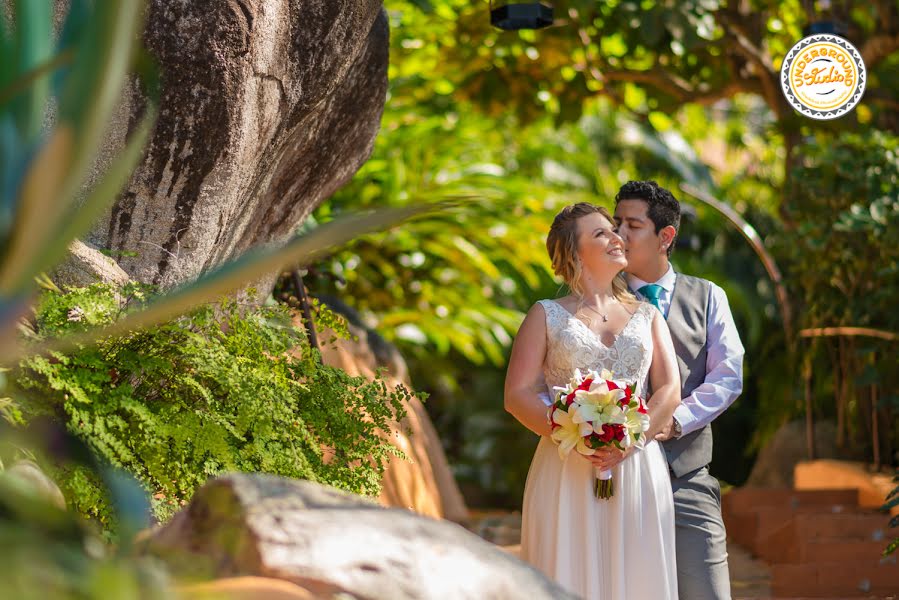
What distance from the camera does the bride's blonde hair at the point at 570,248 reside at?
4094mm

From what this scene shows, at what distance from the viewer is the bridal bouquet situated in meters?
3.63

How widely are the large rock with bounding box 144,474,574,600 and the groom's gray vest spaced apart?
1895 mm

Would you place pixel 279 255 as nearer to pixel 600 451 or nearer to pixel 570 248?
pixel 600 451

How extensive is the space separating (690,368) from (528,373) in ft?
2.24

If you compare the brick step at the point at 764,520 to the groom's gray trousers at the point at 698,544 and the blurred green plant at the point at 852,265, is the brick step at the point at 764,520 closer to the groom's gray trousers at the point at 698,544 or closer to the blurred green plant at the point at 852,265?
the blurred green plant at the point at 852,265

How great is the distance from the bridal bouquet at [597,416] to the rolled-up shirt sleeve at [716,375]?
0.35 m

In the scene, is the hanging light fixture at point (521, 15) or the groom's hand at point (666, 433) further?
the hanging light fixture at point (521, 15)

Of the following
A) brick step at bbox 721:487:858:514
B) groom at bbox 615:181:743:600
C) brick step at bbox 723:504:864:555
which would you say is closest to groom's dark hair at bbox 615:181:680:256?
groom at bbox 615:181:743:600

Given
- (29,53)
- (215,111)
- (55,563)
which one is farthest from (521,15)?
(55,563)

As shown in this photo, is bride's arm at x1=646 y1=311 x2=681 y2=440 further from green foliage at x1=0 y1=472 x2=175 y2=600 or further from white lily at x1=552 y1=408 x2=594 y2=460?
green foliage at x1=0 y1=472 x2=175 y2=600

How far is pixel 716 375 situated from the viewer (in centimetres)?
415

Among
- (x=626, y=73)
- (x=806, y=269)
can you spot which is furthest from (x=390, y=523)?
(x=626, y=73)

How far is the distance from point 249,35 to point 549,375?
5.42 feet

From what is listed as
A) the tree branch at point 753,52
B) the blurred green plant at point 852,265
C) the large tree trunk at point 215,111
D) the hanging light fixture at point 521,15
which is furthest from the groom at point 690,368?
the tree branch at point 753,52
